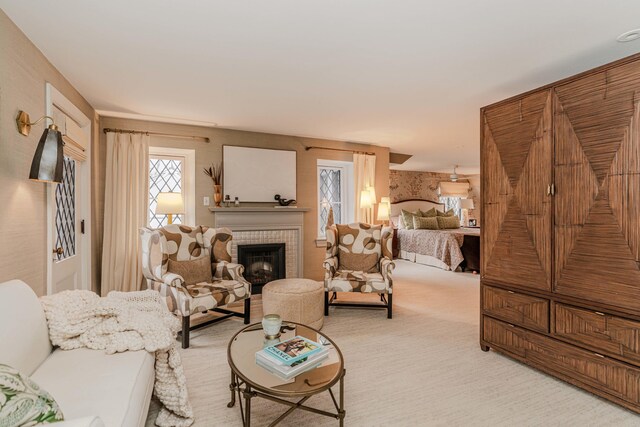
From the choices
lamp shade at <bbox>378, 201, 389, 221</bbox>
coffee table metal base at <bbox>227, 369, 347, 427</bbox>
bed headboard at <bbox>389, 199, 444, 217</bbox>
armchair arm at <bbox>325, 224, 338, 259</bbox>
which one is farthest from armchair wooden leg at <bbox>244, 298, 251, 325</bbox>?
bed headboard at <bbox>389, 199, 444, 217</bbox>

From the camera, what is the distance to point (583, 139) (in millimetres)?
1963

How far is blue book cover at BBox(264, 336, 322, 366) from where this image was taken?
1.53 meters

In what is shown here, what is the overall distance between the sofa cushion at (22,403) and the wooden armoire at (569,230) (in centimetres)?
266

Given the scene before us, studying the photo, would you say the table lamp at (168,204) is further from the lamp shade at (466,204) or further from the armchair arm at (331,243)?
the lamp shade at (466,204)

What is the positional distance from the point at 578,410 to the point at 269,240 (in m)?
3.48

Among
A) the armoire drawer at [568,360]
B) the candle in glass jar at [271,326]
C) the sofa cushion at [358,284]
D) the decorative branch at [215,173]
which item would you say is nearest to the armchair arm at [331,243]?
the sofa cushion at [358,284]

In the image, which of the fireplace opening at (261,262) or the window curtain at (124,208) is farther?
the fireplace opening at (261,262)

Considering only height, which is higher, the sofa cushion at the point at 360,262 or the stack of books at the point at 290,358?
the sofa cushion at the point at 360,262

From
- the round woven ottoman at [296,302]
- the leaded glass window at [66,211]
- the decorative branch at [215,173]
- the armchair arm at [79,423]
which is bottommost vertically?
the round woven ottoman at [296,302]

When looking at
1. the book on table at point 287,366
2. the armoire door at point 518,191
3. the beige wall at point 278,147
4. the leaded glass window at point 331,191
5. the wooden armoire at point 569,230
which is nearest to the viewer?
the book on table at point 287,366

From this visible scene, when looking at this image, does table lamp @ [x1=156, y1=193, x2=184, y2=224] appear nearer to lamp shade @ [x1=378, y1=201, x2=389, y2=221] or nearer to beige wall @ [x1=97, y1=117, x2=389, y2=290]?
beige wall @ [x1=97, y1=117, x2=389, y2=290]

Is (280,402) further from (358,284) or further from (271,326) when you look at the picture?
(358,284)

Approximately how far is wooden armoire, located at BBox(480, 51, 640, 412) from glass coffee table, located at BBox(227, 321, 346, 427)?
5.12ft

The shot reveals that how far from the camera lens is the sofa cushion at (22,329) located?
1.20m
